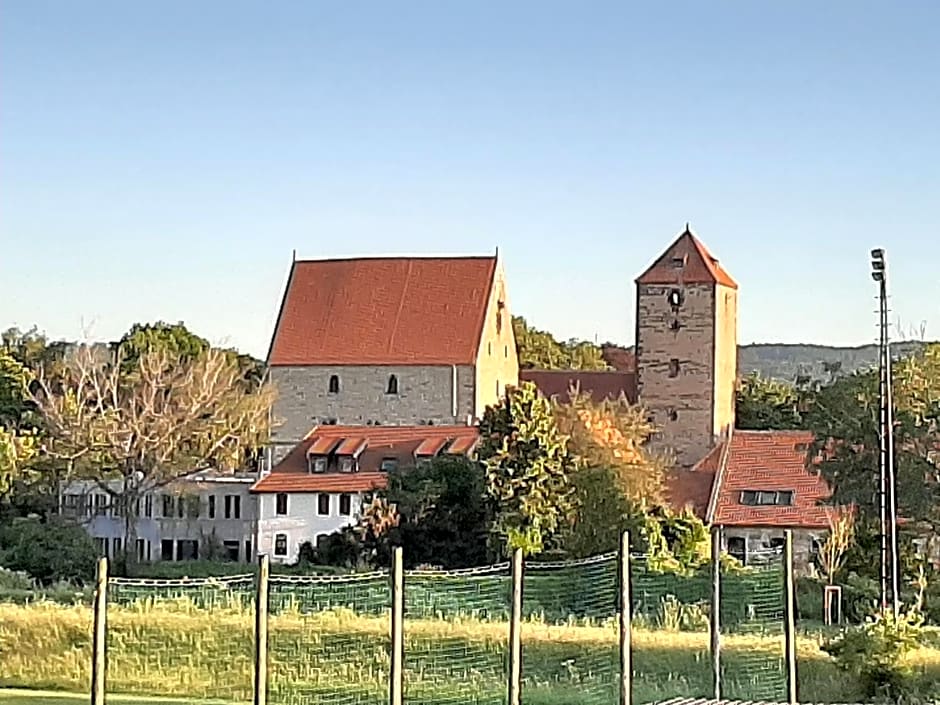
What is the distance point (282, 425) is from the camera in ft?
249

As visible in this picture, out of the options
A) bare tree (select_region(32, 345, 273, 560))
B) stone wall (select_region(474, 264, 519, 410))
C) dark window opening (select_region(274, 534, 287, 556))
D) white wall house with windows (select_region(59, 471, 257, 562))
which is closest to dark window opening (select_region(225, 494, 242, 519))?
white wall house with windows (select_region(59, 471, 257, 562))

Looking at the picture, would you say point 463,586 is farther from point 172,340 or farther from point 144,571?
point 172,340

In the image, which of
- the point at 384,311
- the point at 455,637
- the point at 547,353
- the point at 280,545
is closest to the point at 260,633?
the point at 455,637

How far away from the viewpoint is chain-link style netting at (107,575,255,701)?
17.2 m

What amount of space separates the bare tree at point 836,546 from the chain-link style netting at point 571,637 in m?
19.1

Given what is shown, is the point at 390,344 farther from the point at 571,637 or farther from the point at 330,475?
the point at 571,637

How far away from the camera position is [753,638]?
17.9 meters

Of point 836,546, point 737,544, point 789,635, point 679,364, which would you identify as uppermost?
point 679,364

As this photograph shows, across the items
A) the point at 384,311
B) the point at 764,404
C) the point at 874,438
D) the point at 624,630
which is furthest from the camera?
the point at 764,404

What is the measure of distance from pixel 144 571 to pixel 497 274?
88.0ft

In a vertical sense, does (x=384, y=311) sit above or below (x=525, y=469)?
above

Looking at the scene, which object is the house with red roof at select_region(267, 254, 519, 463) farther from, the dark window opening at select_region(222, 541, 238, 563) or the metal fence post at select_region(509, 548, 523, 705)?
the metal fence post at select_region(509, 548, 523, 705)

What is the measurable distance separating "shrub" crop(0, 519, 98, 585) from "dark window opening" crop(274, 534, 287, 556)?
9898mm

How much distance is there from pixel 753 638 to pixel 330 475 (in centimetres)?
4582
